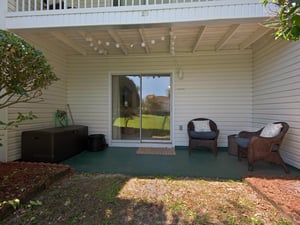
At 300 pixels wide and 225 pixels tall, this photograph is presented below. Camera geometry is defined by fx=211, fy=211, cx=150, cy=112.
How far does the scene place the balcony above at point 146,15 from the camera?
353 cm

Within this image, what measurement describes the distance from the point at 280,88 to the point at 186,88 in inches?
92.0

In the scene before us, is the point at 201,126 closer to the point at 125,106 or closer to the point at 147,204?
the point at 125,106

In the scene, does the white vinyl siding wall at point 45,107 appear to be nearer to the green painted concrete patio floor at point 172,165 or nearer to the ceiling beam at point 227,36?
the green painted concrete patio floor at point 172,165

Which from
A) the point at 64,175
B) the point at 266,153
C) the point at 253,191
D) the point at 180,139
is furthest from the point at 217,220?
the point at 180,139

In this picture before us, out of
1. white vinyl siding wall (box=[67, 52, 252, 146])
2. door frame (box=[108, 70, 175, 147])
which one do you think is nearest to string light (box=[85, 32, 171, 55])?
white vinyl siding wall (box=[67, 52, 252, 146])

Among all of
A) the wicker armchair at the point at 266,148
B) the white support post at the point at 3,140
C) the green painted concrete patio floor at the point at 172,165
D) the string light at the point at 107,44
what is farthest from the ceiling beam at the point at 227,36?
the white support post at the point at 3,140

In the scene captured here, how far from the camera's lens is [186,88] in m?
6.01

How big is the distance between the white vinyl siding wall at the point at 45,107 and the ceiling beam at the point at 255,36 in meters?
4.92

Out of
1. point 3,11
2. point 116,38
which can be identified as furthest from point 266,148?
point 3,11

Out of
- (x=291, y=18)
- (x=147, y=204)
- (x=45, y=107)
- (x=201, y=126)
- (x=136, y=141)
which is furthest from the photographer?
(x=136, y=141)

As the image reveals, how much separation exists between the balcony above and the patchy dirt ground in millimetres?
2652

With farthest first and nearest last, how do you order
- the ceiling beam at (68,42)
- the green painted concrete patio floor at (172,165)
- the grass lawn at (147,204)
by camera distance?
the ceiling beam at (68,42) < the green painted concrete patio floor at (172,165) < the grass lawn at (147,204)

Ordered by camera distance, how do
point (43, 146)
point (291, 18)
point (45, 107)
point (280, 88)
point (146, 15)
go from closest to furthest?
1. point (291, 18)
2. point (146, 15)
3. point (43, 146)
4. point (280, 88)
5. point (45, 107)

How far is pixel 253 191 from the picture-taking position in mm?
3000
